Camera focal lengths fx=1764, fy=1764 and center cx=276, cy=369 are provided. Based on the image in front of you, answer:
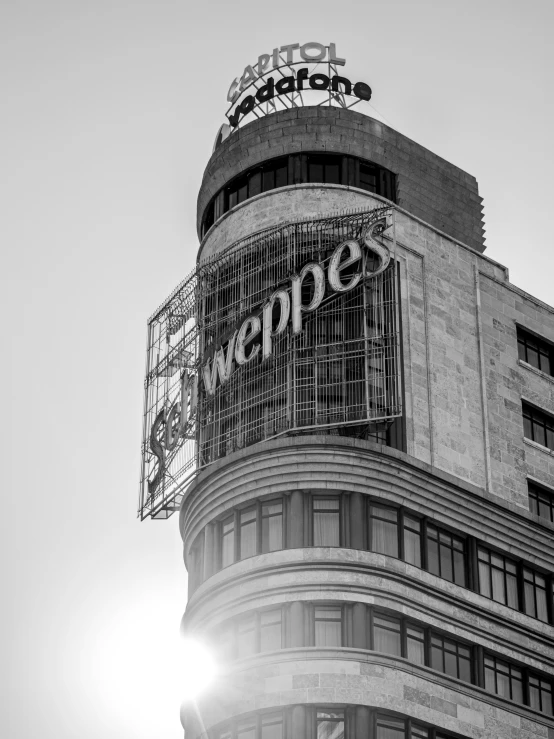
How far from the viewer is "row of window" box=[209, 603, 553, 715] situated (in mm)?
82250

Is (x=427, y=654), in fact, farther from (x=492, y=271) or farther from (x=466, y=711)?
(x=492, y=271)

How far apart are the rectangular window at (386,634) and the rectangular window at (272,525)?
5.90 meters

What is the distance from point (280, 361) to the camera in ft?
296

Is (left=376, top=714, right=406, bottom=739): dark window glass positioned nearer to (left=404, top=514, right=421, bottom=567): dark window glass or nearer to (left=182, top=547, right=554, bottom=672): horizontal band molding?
(left=182, top=547, right=554, bottom=672): horizontal band molding

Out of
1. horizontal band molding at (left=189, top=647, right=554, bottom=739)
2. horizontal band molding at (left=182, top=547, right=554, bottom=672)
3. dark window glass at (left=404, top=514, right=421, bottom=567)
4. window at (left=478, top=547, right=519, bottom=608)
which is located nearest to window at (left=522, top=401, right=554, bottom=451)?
window at (left=478, top=547, right=519, bottom=608)

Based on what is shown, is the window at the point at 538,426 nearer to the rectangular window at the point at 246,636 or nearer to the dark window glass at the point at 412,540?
the dark window glass at the point at 412,540

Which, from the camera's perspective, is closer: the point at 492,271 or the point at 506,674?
the point at 506,674

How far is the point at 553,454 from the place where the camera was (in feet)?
326

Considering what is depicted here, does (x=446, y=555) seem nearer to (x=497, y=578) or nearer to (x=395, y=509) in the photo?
(x=497, y=578)

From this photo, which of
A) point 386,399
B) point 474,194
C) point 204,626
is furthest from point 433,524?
point 474,194

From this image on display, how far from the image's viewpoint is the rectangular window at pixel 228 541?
284ft

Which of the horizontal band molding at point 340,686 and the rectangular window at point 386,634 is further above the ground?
the rectangular window at point 386,634

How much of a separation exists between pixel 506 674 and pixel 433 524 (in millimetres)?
8370

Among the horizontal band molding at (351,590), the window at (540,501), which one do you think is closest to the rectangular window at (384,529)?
the horizontal band molding at (351,590)
